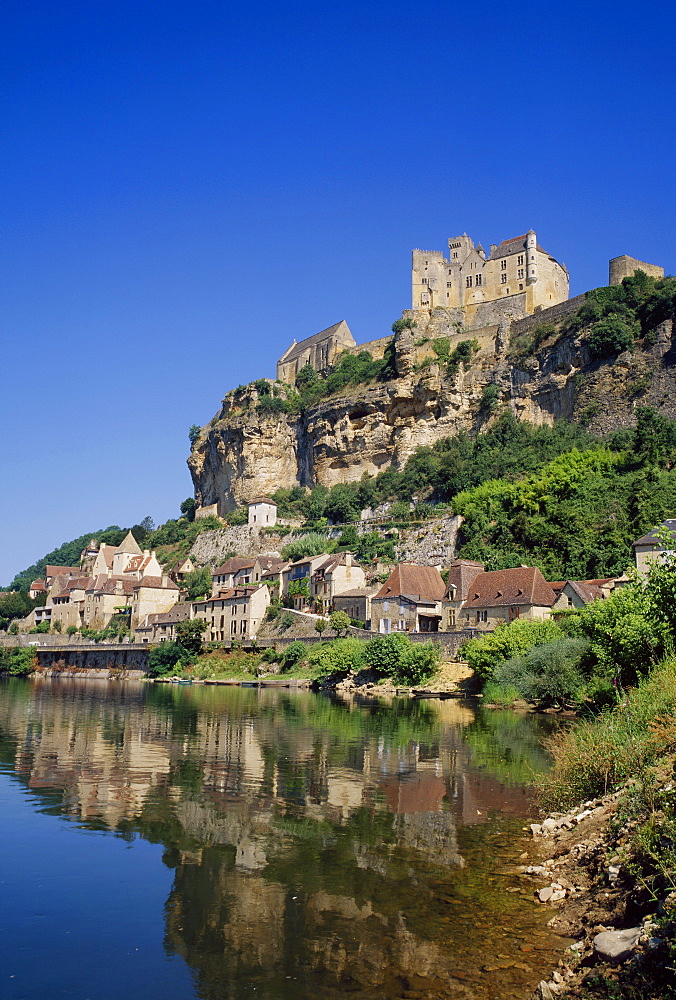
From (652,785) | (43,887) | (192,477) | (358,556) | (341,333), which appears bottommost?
(43,887)

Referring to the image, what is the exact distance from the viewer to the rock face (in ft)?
200

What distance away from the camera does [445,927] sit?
31.4ft

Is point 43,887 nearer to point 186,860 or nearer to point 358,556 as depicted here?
point 186,860

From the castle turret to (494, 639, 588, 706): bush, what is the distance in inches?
2121

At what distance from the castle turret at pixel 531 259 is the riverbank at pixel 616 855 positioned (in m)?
69.4

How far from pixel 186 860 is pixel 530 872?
5188 mm

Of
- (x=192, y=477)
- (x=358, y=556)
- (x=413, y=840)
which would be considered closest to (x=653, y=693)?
(x=413, y=840)

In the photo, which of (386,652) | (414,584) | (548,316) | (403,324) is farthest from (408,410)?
(386,652)

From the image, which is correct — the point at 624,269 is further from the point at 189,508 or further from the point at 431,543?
the point at 189,508

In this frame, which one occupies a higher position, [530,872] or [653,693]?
[653,693]

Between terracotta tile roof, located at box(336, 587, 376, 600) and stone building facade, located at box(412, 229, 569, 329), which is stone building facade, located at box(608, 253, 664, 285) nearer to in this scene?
stone building facade, located at box(412, 229, 569, 329)

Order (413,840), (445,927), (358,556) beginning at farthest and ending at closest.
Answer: (358,556)
(413,840)
(445,927)

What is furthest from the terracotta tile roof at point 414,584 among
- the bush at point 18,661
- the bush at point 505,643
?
the bush at point 18,661

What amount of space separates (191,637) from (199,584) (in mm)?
13419
